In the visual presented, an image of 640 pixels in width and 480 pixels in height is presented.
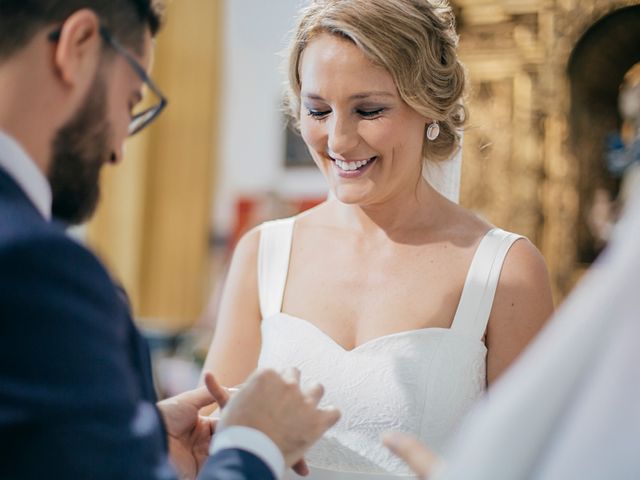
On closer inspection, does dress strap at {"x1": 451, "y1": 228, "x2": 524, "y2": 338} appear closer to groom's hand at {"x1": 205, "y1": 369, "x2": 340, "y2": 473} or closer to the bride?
the bride

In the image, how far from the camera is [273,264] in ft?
7.97

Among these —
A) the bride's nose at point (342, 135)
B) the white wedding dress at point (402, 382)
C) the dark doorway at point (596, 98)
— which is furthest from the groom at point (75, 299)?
the dark doorway at point (596, 98)

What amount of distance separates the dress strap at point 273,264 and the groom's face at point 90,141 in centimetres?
110

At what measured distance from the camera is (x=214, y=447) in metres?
1.32

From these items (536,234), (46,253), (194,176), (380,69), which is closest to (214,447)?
(46,253)

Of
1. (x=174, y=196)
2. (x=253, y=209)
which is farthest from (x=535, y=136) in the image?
(x=174, y=196)

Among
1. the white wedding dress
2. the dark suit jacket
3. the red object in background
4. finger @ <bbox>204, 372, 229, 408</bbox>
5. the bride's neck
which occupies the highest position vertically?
the dark suit jacket

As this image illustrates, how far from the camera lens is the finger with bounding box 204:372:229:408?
1733 millimetres

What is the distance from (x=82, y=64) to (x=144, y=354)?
0.44 meters

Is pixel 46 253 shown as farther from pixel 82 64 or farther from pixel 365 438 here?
pixel 365 438

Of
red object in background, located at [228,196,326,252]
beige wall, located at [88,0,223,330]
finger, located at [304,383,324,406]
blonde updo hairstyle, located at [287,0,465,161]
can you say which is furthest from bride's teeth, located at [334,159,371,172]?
beige wall, located at [88,0,223,330]

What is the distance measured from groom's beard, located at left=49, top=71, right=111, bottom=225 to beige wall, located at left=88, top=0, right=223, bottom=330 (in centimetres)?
664

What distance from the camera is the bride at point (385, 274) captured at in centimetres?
216

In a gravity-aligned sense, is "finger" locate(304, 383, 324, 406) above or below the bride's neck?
below
